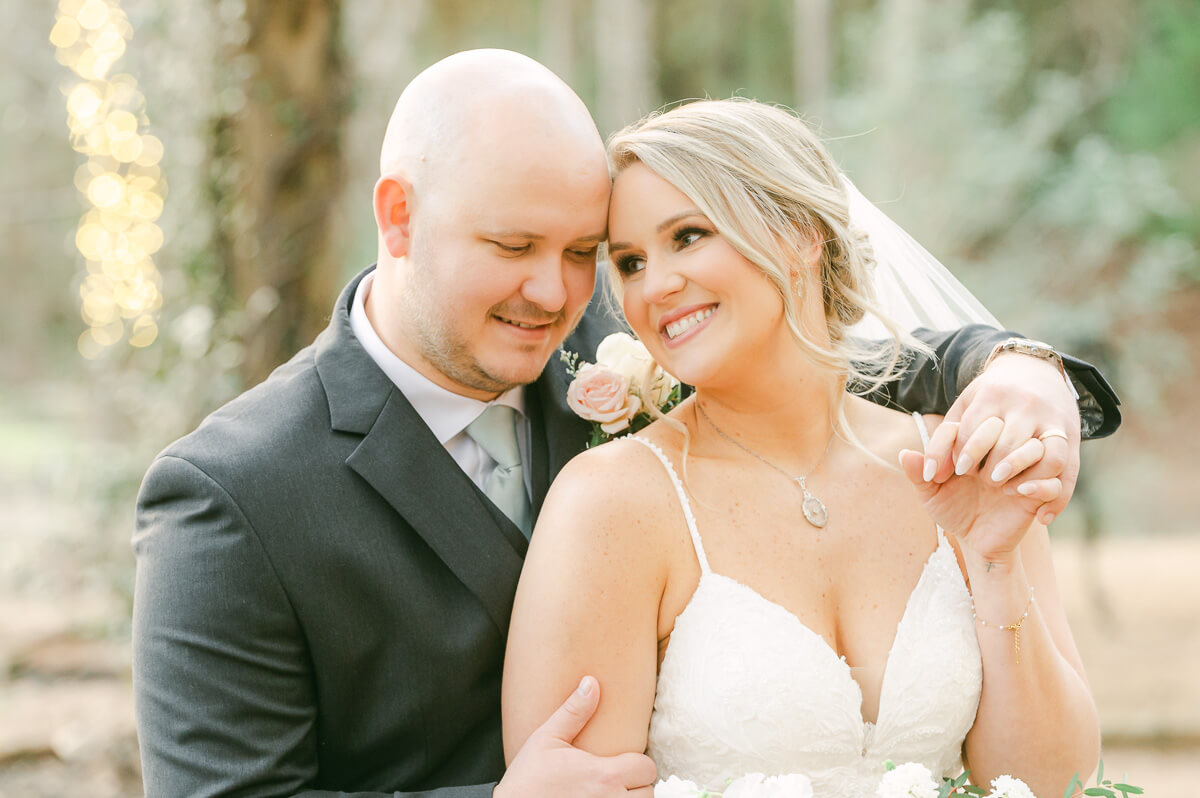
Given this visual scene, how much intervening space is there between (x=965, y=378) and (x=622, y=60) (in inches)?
358

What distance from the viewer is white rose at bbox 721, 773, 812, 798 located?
A: 70.6 inches

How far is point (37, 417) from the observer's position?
1110 cm

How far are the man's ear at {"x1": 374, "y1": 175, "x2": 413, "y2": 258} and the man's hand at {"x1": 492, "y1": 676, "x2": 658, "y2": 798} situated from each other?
1.08m

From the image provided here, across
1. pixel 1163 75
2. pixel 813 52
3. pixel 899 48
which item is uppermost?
pixel 813 52

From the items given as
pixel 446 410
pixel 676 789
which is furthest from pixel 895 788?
pixel 446 410

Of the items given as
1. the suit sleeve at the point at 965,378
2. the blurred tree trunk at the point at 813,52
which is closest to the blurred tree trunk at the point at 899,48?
the blurred tree trunk at the point at 813,52

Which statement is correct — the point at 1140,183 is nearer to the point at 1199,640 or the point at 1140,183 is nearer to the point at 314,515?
the point at 1199,640

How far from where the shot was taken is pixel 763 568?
7.08 feet

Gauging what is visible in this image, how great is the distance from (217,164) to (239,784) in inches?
115

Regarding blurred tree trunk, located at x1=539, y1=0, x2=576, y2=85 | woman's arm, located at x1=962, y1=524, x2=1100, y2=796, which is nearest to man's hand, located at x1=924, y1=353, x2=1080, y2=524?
woman's arm, located at x1=962, y1=524, x2=1100, y2=796

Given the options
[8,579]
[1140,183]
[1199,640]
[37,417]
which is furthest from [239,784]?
[37,417]

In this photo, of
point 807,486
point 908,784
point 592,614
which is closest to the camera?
point 908,784

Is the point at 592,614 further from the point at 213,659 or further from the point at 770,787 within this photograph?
the point at 213,659

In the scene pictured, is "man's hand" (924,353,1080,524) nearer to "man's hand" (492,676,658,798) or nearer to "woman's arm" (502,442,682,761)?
"woman's arm" (502,442,682,761)
